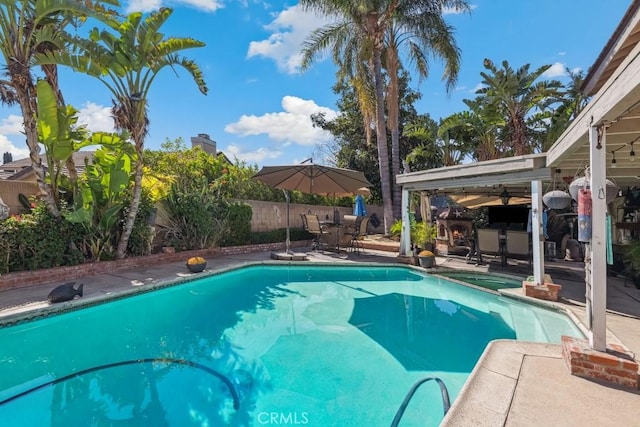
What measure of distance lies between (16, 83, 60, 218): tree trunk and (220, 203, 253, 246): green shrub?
592 centimetres

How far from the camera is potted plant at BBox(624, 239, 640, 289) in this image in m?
7.03

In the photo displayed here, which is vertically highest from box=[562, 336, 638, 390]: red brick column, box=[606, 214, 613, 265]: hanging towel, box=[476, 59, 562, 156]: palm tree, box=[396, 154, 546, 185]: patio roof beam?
box=[476, 59, 562, 156]: palm tree

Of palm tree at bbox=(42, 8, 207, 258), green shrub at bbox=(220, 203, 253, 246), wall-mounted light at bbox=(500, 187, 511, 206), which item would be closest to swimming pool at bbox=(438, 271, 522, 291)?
wall-mounted light at bbox=(500, 187, 511, 206)

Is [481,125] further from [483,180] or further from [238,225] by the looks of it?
[238,225]

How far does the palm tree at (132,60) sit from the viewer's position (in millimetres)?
8266

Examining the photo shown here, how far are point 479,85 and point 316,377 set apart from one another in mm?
17498

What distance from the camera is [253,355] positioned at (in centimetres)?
484

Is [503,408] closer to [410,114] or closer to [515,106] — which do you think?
[515,106]

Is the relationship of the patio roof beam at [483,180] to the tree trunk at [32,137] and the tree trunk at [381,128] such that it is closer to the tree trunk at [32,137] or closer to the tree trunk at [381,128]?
the tree trunk at [381,128]

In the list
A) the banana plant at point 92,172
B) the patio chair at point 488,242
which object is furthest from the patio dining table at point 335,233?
the banana plant at point 92,172

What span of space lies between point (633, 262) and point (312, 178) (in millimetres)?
8818

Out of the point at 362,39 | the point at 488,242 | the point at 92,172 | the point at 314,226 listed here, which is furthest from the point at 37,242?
the point at 362,39

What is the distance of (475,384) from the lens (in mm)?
3264

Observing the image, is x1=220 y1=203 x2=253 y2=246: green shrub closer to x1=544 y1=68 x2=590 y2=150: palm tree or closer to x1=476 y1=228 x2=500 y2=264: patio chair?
x1=476 y1=228 x2=500 y2=264: patio chair
